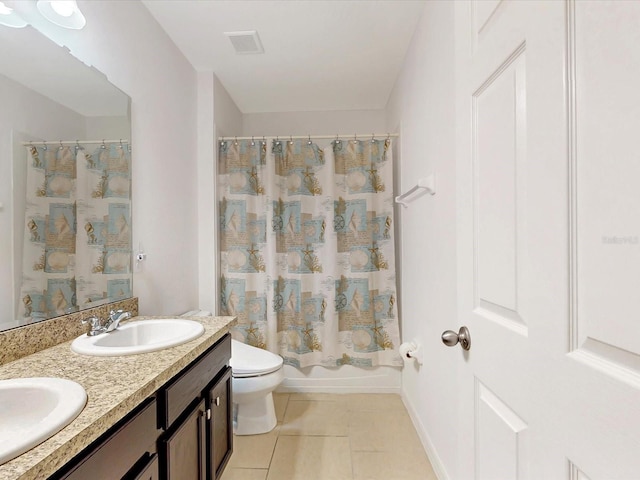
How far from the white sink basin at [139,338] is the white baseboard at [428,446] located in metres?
1.35

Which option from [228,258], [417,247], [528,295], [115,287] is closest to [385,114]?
[417,247]

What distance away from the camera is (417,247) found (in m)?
2.03

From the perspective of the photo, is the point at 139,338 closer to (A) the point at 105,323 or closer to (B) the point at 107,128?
(A) the point at 105,323

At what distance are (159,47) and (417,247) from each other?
1.88 meters

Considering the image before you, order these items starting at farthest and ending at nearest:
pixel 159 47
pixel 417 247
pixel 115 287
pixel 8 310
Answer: pixel 417 247, pixel 159 47, pixel 115 287, pixel 8 310

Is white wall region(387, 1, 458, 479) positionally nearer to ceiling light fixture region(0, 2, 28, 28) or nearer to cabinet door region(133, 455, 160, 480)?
cabinet door region(133, 455, 160, 480)

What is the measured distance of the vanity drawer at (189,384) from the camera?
941mm

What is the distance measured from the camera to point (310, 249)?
2.54 m

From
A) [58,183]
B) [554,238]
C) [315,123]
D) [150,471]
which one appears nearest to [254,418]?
[150,471]

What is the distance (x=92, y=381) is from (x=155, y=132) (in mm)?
1395

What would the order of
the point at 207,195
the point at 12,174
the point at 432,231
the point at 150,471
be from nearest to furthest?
the point at 150,471 < the point at 12,174 < the point at 432,231 < the point at 207,195

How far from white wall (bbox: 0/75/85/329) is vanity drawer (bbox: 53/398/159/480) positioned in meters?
0.55

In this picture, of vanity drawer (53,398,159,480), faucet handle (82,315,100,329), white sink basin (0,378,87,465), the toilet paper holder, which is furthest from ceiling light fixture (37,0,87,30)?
the toilet paper holder

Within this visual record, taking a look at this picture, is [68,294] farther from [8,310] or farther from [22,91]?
[22,91]
